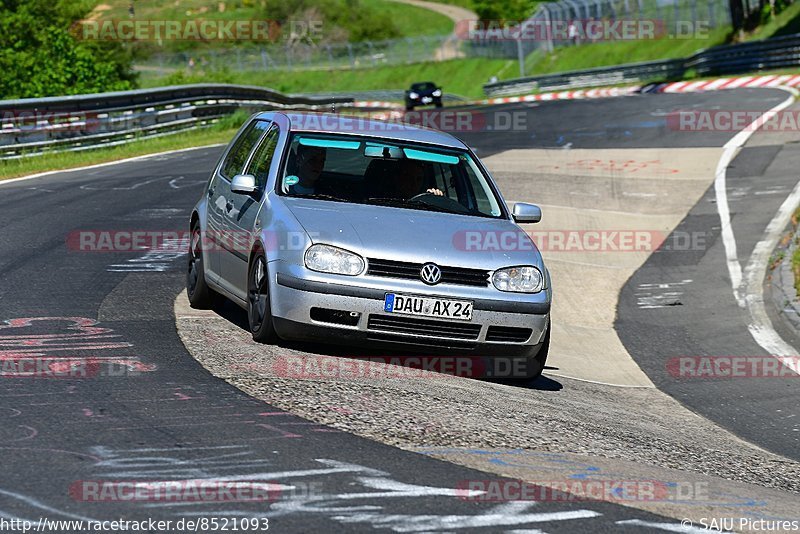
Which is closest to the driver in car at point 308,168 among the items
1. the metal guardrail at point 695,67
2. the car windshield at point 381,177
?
the car windshield at point 381,177

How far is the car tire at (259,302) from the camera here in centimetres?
852

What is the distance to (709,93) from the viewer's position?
37125mm

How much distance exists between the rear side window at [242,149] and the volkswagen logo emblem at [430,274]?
7.89ft

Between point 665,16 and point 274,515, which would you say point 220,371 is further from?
→ point 665,16

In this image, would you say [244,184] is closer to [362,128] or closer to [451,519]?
[362,128]

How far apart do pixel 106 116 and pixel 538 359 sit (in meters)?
20.8

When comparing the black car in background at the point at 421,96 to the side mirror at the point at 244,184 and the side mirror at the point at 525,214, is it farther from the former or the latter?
the side mirror at the point at 244,184

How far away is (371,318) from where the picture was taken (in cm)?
826

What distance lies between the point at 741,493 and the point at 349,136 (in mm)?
4351

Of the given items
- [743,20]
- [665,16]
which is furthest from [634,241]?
[665,16]

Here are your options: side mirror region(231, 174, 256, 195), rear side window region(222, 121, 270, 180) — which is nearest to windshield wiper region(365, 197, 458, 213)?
side mirror region(231, 174, 256, 195)

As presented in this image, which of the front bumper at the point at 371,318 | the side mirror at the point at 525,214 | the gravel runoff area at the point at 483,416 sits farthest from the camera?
the side mirror at the point at 525,214

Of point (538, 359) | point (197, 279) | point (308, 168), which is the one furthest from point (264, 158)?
point (538, 359)

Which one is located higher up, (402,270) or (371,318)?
(402,270)
